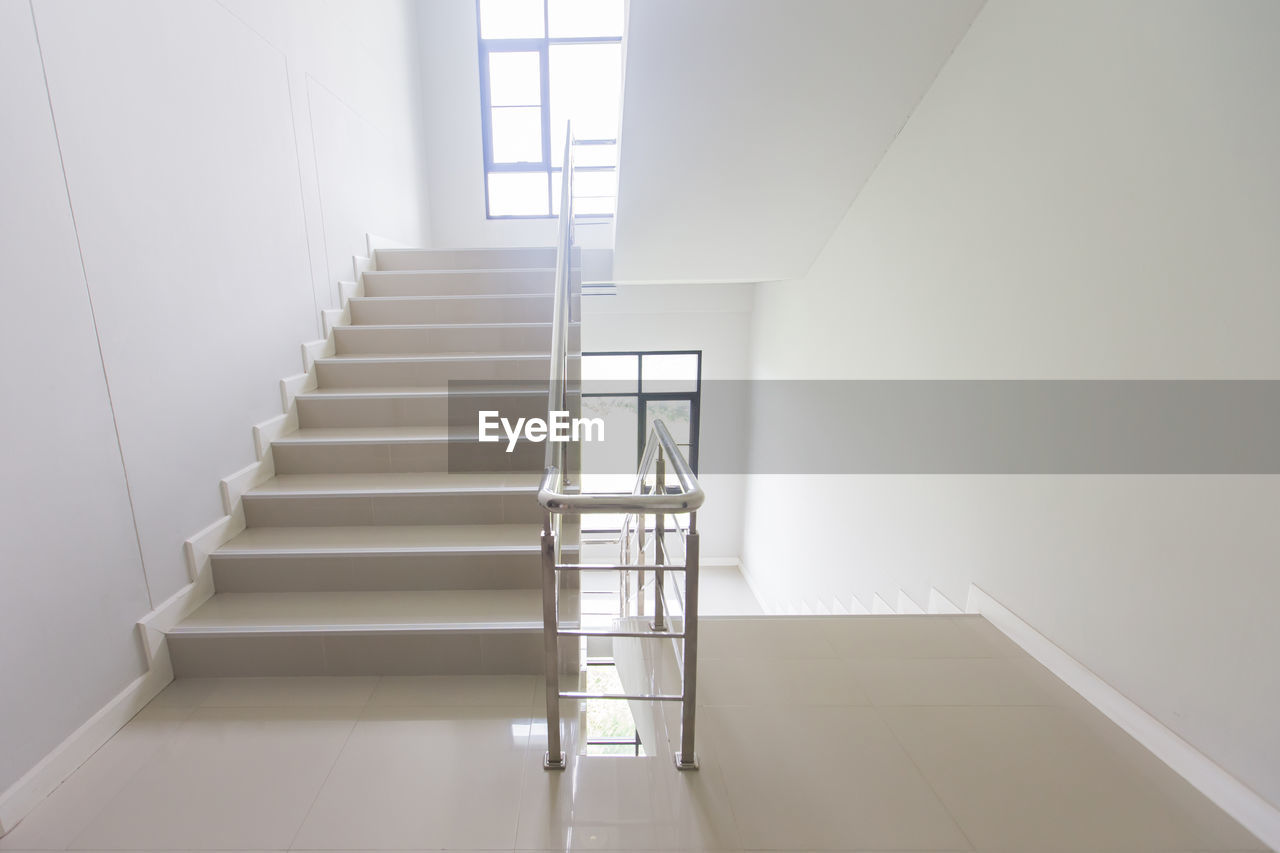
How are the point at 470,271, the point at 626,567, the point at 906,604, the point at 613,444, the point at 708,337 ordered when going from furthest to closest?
1. the point at 613,444
2. the point at 708,337
3. the point at 470,271
4. the point at 906,604
5. the point at 626,567

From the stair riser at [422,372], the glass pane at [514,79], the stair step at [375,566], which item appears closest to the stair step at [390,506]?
the stair step at [375,566]

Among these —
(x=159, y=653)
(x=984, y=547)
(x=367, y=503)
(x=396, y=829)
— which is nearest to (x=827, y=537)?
(x=984, y=547)

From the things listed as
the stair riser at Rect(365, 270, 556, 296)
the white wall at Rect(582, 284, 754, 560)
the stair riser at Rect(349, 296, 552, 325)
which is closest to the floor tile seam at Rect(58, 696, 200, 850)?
the stair riser at Rect(349, 296, 552, 325)

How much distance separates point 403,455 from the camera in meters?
2.73

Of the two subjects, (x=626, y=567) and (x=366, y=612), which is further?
(x=366, y=612)

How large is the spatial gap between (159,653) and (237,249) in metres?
1.68

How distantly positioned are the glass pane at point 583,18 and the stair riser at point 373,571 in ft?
17.9

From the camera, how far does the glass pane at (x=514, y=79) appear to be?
559 cm

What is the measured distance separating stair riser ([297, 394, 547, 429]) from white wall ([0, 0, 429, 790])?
18 centimetres

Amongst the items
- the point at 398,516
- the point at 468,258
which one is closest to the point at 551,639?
the point at 398,516

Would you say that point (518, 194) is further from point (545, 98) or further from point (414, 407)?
point (414, 407)

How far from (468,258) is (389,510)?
215 cm

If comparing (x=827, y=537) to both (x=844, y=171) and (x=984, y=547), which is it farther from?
(x=844, y=171)

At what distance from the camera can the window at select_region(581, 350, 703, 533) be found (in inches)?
262
